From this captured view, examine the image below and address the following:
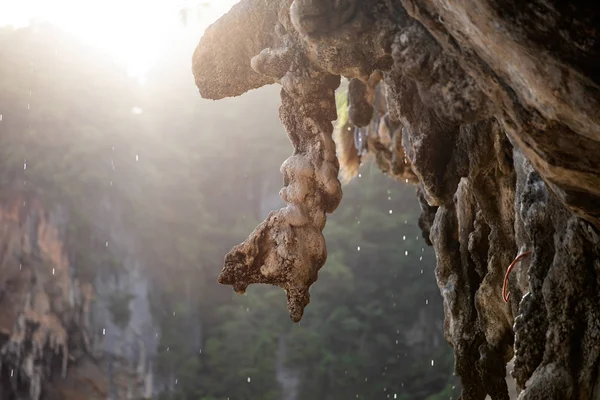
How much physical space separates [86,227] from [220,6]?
19.7ft

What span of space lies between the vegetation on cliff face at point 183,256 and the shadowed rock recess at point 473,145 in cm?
811

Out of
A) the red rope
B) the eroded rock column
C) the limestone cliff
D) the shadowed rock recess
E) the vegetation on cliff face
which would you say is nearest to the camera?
the shadowed rock recess

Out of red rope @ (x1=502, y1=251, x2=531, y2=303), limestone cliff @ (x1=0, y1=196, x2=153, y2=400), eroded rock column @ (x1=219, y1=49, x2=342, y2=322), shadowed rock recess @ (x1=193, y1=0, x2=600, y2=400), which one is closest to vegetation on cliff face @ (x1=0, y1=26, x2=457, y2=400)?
limestone cliff @ (x1=0, y1=196, x2=153, y2=400)

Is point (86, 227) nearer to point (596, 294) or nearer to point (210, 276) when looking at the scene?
point (210, 276)

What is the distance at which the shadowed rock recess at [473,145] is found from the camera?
201 centimetres

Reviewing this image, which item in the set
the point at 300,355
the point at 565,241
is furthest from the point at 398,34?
the point at 300,355

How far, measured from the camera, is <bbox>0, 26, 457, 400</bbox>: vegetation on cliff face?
1311 centimetres

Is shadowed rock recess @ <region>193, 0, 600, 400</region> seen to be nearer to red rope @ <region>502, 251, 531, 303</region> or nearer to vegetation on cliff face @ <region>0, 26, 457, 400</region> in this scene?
red rope @ <region>502, 251, 531, 303</region>

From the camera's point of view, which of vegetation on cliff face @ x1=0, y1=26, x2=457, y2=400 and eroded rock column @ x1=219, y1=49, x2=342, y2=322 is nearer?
eroded rock column @ x1=219, y1=49, x2=342, y2=322

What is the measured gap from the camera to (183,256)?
1428cm

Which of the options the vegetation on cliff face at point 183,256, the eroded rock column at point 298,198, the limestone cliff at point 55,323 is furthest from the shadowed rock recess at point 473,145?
the limestone cliff at point 55,323

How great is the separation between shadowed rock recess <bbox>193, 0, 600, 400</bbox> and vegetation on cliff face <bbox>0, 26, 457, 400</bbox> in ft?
26.6

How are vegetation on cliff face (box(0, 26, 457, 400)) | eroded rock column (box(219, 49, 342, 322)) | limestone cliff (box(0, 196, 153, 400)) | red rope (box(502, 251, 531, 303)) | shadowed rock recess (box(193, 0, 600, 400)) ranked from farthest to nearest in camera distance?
vegetation on cliff face (box(0, 26, 457, 400)) < limestone cliff (box(0, 196, 153, 400)) < eroded rock column (box(219, 49, 342, 322)) < red rope (box(502, 251, 531, 303)) < shadowed rock recess (box(193, 0, 600, 400))

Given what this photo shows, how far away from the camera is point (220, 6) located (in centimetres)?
1580
